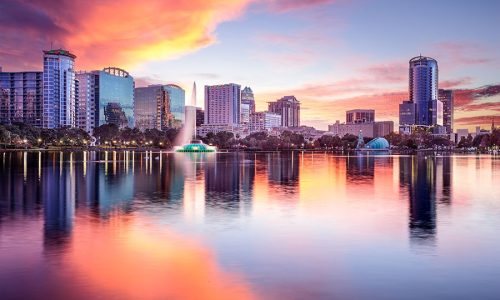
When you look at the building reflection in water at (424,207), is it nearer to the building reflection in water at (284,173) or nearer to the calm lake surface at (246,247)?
the calm lake surface at (246,247)

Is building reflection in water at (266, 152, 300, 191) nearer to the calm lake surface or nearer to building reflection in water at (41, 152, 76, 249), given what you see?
the calm lake surface

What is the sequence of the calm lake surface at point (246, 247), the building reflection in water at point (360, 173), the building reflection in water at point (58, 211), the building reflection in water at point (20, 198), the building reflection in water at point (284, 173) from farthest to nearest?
the building reflection in water at point (360, 173) → the building reflection in water at point (284, 173) → the building reflection in water at point (20, 198) → the building reflection in water at point (58, 211) → the calm lake surface at point (246, 247)

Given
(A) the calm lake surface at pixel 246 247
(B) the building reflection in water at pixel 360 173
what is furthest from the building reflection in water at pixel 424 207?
(B) the building reflection in water at pixel 360 173

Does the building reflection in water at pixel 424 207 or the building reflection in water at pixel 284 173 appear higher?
the building reflection in water at pixel 284 173

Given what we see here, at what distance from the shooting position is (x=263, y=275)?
47.9ft

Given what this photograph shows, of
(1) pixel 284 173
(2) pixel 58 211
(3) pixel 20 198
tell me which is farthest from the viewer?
(1) pixel 284 173

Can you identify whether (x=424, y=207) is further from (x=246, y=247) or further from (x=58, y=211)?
(x=58, y=211)

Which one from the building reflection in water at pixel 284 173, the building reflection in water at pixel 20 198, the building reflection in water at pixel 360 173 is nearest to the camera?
the building reflection in water at pixel 20 198

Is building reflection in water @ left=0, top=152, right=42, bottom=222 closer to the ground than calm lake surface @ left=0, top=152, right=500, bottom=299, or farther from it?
farther from it

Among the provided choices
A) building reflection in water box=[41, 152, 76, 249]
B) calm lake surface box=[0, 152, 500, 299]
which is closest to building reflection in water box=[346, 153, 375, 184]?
calm lake surface box=[0, 152, 500, 299]

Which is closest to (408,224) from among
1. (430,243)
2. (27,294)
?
(430,243)

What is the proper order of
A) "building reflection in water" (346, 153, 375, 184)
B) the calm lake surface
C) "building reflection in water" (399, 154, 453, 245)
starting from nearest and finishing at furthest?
1. the calm lake surface
2. "building reflection in water" (399, 154, 453, 245)
3. "building reflection in water" (346, 153, 375, 184)

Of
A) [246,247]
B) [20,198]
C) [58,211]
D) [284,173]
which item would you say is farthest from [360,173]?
[246,247]

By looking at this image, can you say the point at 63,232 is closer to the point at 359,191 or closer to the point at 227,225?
the point at 227,225
